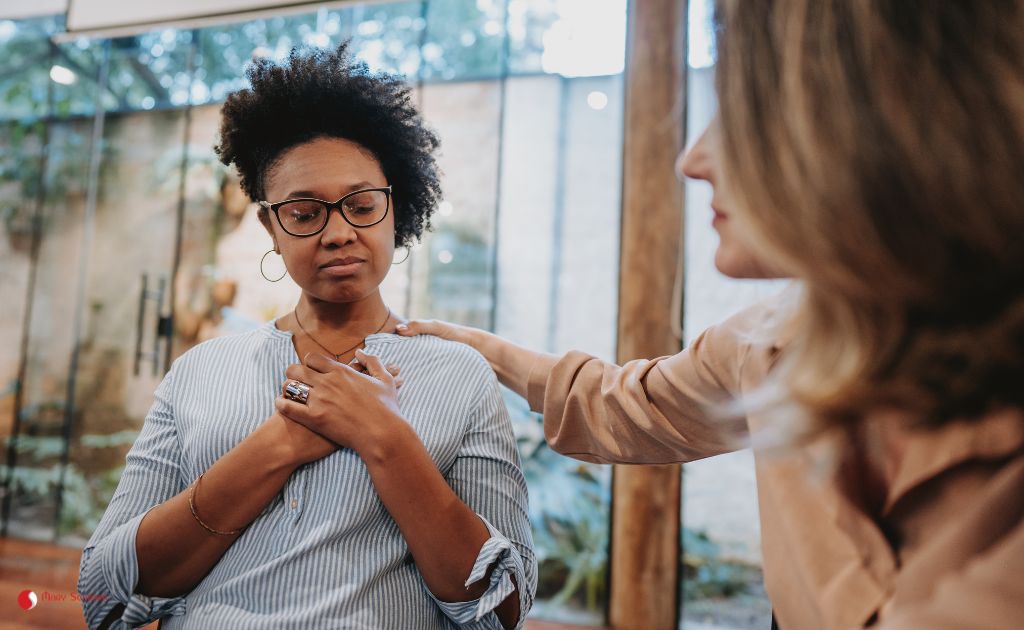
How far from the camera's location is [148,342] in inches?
179

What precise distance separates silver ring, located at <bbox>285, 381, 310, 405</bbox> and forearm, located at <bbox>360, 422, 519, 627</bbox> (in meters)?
0.16

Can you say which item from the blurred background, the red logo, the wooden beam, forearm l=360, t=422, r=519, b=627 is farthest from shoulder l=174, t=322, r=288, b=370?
the red logo

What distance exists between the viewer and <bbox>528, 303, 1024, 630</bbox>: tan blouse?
2.03ft

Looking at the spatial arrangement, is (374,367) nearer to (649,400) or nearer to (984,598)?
(649,400)

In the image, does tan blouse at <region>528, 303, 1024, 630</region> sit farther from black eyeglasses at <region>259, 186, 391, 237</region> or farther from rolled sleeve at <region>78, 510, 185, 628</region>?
rolled sleeve at <region>78, 510, 185, 628</region>

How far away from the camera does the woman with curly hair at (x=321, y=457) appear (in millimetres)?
1152

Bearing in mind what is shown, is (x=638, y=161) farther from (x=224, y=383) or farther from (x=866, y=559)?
(x=866, y=559)

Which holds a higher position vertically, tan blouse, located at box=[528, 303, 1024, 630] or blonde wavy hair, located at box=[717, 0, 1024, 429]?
blonde wavy hair, located at box=[717, 0, 1024, 429]

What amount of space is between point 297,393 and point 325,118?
0.63 meters

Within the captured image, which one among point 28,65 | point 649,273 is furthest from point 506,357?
point 28,65

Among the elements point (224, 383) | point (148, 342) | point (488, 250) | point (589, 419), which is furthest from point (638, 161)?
point (148, 342)

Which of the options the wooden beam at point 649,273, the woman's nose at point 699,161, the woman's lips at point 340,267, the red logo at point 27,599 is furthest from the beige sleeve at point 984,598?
the red logo at point 27,599

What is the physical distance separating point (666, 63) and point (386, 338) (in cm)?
253

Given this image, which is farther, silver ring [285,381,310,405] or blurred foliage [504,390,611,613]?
blurred foliage [504,390,611,613]
